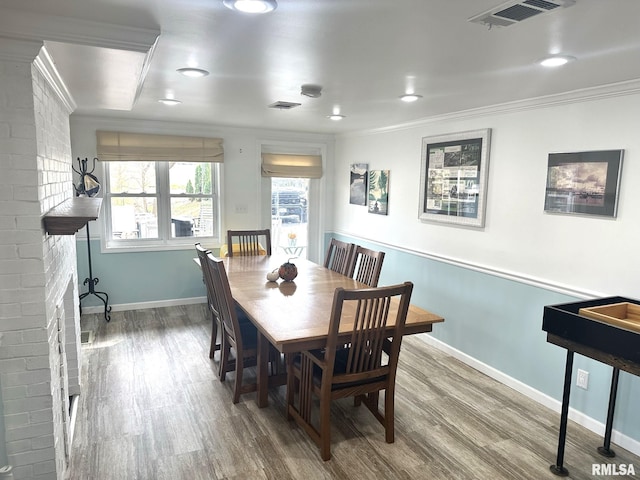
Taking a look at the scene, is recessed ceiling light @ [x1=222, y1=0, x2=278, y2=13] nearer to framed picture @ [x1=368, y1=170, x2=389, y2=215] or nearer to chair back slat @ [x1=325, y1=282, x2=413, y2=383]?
chair back slat @ [x1=325, y1=282, x2=413, y2=383]

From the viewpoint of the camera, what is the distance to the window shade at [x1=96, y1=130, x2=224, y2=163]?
4730 mm

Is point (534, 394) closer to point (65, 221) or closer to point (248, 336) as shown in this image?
point (248, 336)

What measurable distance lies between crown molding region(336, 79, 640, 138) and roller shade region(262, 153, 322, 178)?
1761mm

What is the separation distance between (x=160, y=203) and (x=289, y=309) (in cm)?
306

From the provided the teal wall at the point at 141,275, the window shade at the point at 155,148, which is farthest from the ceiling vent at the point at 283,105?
the teal wall at the point at 141,275

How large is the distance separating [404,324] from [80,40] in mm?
2101

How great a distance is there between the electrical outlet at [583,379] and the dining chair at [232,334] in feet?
7.01

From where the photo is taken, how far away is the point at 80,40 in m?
1.76

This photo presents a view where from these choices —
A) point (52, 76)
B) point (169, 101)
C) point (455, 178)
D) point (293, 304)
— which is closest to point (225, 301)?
point (293, 304)

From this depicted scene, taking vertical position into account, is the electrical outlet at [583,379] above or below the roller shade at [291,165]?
below

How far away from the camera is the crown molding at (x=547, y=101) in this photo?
262cm

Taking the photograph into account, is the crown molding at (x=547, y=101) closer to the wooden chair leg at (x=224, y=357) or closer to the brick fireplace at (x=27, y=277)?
the wooden chair leg at (x=224, y=357)

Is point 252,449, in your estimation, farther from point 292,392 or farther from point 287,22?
point 287,22

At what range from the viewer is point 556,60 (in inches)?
85.3
